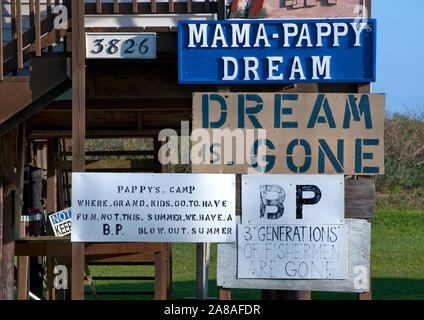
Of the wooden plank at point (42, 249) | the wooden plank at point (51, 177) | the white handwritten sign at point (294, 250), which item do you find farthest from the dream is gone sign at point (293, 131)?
the wooden plank at point (51, 177)

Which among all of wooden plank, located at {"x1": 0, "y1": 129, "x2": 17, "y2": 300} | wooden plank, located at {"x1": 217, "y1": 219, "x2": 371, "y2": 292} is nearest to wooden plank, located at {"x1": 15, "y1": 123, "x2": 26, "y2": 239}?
wooden plank, located at {"x1": 0, "y1": 129, "x2": 17, "y2": 300}

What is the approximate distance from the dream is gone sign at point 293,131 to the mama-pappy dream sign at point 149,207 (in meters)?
0.33

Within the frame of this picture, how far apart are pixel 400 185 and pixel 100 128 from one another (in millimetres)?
17918

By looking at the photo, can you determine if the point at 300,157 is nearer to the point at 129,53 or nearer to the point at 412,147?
the point at 129,53

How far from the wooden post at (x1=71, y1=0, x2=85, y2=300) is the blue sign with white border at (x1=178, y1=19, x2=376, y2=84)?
97 cm

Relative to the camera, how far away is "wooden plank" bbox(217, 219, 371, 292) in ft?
24.7

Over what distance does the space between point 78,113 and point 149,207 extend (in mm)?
1107

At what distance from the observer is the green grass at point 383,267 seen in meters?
18.1

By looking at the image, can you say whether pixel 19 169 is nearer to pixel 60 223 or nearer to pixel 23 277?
pixel 60 223

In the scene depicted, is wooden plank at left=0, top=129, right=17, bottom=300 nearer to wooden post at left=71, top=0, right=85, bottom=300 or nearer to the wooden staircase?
the wooden staircase

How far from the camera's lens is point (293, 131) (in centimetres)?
765

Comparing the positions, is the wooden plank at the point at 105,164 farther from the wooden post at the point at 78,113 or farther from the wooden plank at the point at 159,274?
the wooden post at the point at 78,113

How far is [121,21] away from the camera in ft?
28.8
